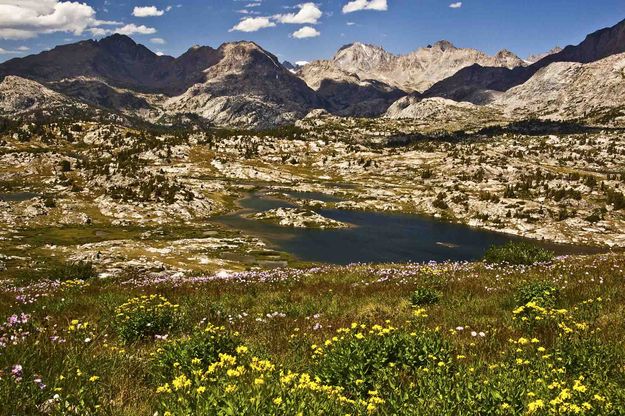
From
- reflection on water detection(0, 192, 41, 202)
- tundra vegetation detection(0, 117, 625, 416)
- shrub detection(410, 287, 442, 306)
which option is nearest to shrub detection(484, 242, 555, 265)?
tundra vegetation detection(0, 117, 625, 416)

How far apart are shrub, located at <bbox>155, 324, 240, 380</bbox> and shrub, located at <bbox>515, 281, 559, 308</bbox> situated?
377 inches

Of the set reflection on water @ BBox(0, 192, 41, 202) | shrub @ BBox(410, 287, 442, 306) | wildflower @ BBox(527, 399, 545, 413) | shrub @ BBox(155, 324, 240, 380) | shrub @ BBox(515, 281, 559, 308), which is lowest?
reflection on water @ BBox(0, 192, 41, 202)

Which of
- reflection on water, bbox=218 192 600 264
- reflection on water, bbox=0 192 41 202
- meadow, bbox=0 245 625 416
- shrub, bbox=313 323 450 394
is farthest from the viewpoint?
reflection on water, bbox=0 192 41 202

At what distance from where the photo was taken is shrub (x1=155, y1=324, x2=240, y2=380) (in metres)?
7.80

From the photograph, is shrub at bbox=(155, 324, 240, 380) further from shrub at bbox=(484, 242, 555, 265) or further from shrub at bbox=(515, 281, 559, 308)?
shrub at bbox=(484, 242, 555, 265)

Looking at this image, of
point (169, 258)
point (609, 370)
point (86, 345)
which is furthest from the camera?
point (169, 258)

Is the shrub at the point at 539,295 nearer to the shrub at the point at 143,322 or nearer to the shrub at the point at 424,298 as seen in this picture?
the shrub at the point at 424,298

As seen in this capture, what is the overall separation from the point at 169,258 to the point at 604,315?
7479cm

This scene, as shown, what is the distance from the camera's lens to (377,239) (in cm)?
12231

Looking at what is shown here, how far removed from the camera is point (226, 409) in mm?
4879

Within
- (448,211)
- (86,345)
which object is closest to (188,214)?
(448,211)

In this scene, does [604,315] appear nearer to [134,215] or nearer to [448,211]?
[134,215]

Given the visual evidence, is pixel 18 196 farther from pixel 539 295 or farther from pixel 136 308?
pixel 539 295

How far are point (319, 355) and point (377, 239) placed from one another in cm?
11527
